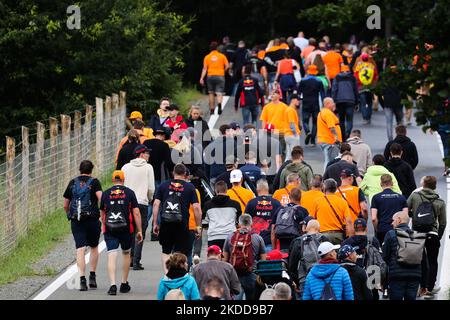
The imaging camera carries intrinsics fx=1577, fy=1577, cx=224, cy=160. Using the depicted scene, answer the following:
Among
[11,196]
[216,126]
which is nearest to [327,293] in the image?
[11,196]

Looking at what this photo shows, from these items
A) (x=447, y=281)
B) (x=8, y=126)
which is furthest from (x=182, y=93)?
(x=447, y=281)

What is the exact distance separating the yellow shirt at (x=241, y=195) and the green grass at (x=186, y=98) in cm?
1760

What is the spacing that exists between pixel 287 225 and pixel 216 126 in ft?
52.9

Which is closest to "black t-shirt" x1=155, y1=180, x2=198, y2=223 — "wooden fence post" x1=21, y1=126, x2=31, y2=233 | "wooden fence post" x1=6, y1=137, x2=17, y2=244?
"wooden fence post" x1=6, y1=137, x2=17, y2=244

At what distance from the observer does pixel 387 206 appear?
2138cm

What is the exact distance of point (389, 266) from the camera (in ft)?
63.1

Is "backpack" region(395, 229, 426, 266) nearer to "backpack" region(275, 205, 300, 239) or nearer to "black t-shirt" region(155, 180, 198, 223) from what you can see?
"backpack" region(275, 205, 300, 239)

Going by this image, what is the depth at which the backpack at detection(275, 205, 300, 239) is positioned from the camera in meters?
20.1

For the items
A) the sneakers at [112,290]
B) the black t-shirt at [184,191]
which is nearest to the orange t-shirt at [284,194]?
the black t-shirt at [184,191]

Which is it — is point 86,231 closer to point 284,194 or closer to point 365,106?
point 284,194

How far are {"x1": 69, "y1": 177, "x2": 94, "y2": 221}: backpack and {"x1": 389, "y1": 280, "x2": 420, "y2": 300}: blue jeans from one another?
4217mm

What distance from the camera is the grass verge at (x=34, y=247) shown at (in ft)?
72.4

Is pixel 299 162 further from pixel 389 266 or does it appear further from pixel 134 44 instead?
pixel 134 44

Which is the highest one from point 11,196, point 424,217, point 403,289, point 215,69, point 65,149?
point 215,69
